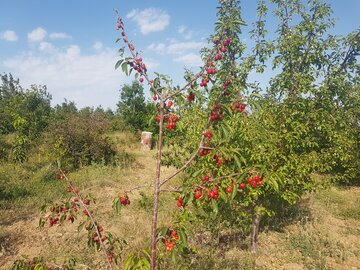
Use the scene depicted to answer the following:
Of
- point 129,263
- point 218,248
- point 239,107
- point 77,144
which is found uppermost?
point 239,107

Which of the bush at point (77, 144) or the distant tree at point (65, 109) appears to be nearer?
the bush at point (77, 144)

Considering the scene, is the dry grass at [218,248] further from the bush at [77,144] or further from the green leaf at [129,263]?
the bush at [77,144]

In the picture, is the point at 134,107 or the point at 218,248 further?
the point at 134,107

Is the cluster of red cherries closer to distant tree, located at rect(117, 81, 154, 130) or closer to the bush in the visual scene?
the bush

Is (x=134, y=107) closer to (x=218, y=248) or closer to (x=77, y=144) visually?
(x=77, y=144)

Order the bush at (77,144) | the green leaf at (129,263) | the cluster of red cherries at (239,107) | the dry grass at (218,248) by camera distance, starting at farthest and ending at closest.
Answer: the bush at (77,144) < the dry grass at (218,248) < the cluster of red cherries at (239,107) < the green leaf at (129,263)

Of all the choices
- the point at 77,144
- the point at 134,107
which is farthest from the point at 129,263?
the point at 134,107

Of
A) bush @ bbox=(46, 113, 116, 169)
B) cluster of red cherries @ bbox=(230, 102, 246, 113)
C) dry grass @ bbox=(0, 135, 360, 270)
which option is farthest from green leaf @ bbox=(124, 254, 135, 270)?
bush @ bbox=(46, 113, 116, 169)

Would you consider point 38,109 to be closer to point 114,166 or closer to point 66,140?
point 66,140

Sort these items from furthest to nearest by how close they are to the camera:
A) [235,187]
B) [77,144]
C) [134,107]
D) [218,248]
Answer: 1. [134,107]
2. [77,144]
3. [218,248]
4. [235,187]

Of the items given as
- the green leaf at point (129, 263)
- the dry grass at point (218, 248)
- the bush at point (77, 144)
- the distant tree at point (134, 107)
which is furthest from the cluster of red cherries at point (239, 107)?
the distant tree at point (134, 107)

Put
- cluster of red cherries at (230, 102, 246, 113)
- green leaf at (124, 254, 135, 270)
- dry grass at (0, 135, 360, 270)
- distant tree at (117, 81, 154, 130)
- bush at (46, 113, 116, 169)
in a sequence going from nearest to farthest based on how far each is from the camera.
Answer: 1. green leaf at (124, 254, 135, 270)
2. cluster of red cherries at (230, 102, 246, 113)
3. dry grass at (0, 135, 360, 270)
4. bush at (46, 113, 116, 169)
5. distant tree at (117, 81, 154, 130)

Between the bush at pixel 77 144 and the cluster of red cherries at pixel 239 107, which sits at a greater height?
→ the cluster of red cherries at pixel 239 107

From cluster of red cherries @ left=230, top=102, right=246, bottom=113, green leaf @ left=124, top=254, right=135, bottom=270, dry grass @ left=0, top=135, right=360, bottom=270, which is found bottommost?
dry grass @ left=0, top=135, right=360, bottom=270
